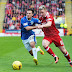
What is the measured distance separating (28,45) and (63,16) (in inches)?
845

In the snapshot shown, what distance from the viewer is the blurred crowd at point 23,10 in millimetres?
29062

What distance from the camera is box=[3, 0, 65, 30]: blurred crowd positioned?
1144 inches

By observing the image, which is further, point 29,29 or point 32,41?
point 32,41

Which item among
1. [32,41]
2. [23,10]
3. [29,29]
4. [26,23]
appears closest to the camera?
[29,29]

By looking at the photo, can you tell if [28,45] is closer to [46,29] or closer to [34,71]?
[46,29]

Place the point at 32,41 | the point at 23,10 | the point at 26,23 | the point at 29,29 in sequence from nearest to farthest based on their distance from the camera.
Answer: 1. the point at 29,29
2. the point at 26,23
3. the point at 32,41
4. the point at 23,10

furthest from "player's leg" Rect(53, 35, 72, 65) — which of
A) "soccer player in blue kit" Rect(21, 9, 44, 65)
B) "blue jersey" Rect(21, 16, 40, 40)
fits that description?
"blue jersey" Rect(21, 16, 40, 40)

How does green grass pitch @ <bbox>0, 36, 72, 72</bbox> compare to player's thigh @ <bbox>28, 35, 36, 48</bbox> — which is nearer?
green grass pitch @ <bbox>0, 36, 72, 72</bbox>

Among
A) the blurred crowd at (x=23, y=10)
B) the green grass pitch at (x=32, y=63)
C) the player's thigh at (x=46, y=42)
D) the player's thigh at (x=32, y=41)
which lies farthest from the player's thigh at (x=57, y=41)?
the blurred crowd at (x=23, y=10)

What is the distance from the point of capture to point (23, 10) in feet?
99.5

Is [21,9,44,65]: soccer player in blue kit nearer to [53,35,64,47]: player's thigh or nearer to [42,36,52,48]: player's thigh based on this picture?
[42,36,52,48]: player's thigh

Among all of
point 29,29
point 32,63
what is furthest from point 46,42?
point 32,63

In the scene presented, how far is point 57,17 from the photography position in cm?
2916

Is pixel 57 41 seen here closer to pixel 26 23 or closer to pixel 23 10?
pixel 26 23
